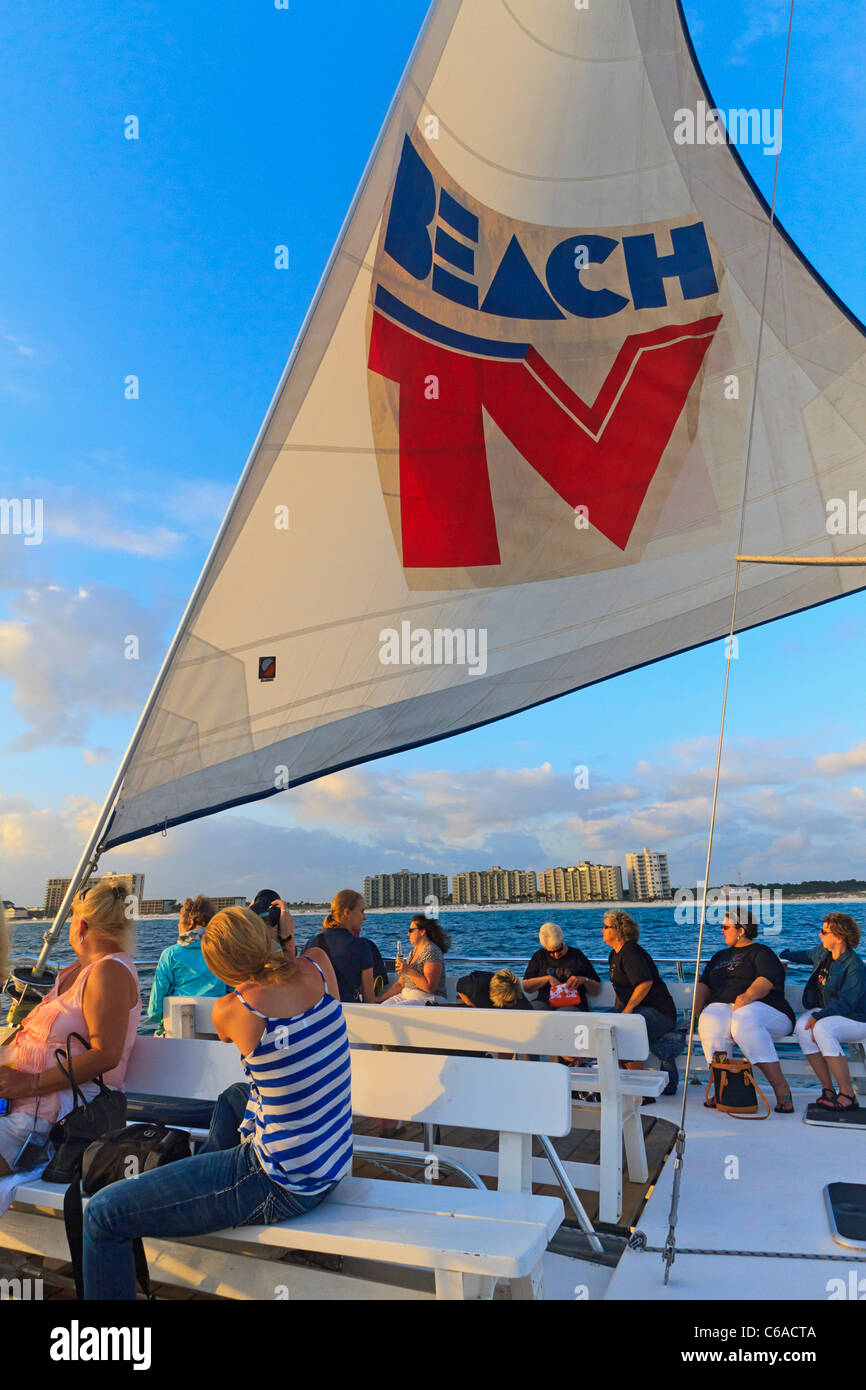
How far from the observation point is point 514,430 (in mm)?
5816

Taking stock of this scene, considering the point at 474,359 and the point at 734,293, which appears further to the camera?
the point at 734,293

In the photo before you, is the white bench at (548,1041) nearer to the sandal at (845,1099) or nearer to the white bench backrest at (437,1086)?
the white bench backrest at (437,1086)

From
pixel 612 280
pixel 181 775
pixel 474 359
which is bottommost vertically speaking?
pixel 181 775

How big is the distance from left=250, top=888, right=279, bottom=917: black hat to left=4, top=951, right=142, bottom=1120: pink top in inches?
25.5

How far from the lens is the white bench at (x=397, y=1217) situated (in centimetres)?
231

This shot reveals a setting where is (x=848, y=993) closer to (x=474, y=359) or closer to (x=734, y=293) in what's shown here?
(x=474, y=359)

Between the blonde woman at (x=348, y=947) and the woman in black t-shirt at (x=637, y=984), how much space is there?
5.36 feet

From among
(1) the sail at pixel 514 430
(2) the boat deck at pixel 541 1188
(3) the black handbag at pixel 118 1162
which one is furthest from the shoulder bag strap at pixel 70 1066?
(1) the sail at pixel 514 430

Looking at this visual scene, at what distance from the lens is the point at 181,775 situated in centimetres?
445

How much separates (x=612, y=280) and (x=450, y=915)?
9017cm

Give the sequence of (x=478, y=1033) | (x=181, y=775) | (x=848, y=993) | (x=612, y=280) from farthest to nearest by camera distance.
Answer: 1. (x=612, y=280)
2. (x=848, y=993)
3. (x=181, y=775)
4. (x=478, y=1033)

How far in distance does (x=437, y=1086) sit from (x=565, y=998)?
127 inches

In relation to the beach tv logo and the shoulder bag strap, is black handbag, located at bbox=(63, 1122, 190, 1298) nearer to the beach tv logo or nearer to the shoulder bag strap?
the shoulder bag strap
